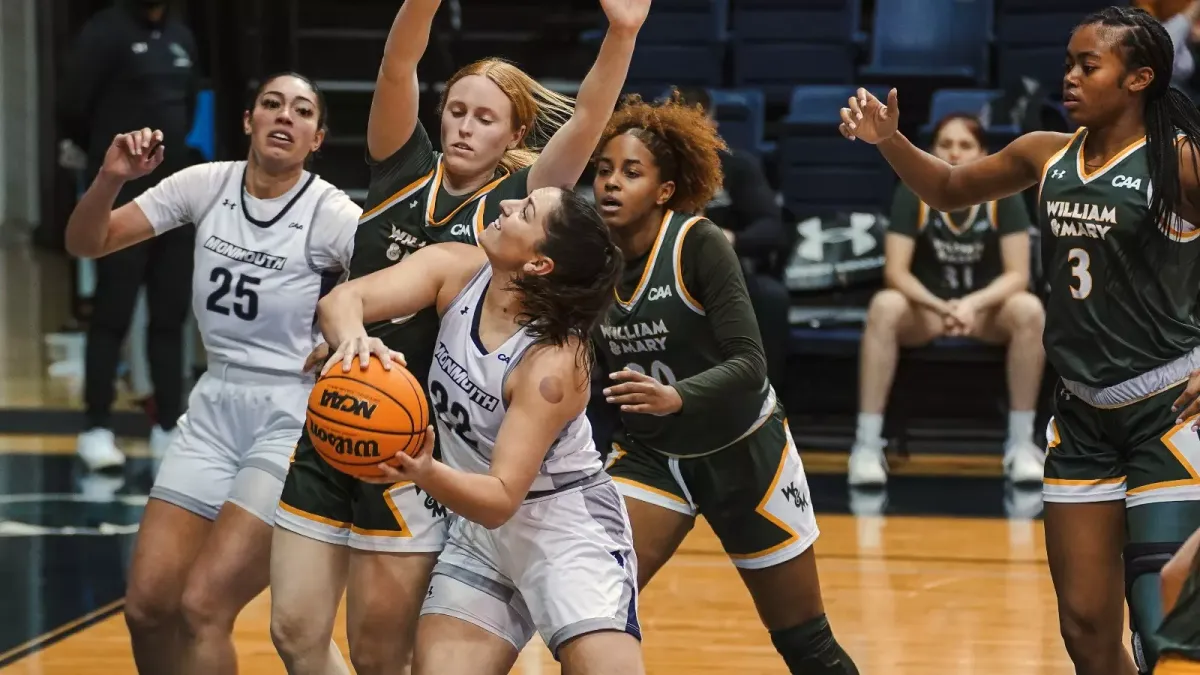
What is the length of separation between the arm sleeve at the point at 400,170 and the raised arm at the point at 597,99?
35cm

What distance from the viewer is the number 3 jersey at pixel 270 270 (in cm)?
430

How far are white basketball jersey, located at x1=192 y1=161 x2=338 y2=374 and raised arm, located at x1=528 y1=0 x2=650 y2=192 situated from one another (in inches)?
36.0

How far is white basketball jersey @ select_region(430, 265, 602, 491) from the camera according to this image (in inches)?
131

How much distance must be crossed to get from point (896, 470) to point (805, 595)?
13.0ft

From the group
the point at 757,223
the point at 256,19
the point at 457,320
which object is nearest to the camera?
the point at 457,320

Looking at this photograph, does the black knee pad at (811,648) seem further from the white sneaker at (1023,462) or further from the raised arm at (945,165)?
the white sneaker at (1023,462)

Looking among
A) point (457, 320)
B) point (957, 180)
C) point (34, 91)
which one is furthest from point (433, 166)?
point (34, 91)

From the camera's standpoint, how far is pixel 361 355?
3207mm

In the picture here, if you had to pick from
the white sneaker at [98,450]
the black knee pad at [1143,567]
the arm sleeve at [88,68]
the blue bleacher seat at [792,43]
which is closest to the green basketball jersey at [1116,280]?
the black knee pad at [1143,567]

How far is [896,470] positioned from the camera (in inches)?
315

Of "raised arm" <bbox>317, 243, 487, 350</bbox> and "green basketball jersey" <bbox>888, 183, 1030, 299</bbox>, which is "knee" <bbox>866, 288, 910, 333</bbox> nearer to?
"green basketball jersey" <bbox>888, 183, 1030, 299</bbox>

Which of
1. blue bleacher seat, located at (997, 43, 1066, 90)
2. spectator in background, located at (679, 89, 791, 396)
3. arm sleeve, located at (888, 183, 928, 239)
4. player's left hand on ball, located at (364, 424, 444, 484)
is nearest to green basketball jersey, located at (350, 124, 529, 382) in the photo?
player's left hand on ball, located at (364, 424, 444, 484)

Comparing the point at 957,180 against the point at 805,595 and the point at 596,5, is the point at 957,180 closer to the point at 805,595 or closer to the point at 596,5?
the point at 805,595

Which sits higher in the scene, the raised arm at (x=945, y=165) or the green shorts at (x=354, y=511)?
the raised arm at (x=945, y=165)
